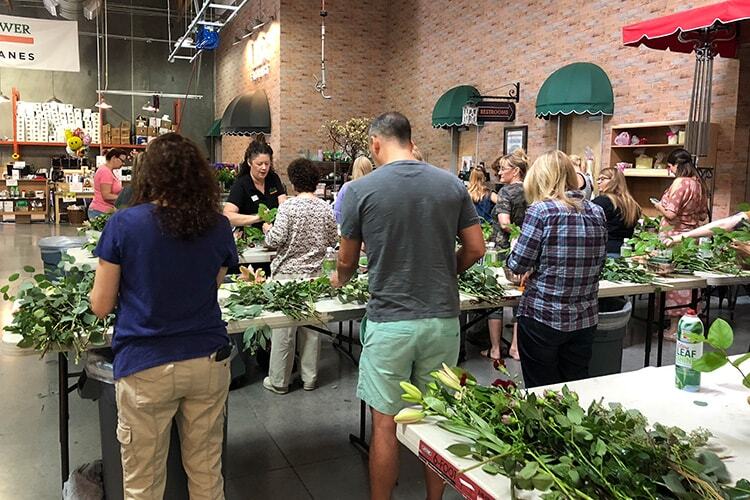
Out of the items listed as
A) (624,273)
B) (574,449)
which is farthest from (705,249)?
(574,449)

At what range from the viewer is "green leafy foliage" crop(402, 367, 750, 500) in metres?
1.39

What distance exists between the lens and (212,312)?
2.43 meters

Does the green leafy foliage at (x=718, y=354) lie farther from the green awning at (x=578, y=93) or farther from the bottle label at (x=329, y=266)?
the green awning at (x=578, y=93)

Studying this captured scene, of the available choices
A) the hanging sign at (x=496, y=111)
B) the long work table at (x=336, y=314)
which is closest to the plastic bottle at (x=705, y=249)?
the long work table at (x=336, y=314)

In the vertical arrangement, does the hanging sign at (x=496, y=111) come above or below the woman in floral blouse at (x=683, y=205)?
above

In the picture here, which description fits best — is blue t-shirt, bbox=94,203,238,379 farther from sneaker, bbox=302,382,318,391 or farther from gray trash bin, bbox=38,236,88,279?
gray trash bin, bbox=38,236,88,279

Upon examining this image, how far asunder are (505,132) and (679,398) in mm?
9801

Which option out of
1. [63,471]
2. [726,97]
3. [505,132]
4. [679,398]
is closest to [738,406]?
[679,398]

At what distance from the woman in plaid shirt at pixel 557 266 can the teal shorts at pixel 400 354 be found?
0.62 meters

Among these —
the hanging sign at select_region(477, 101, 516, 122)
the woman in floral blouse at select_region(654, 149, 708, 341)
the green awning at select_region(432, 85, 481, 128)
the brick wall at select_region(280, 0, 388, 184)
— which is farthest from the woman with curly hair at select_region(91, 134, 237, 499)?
the brick wall at select_region(280, 0, 388, 184)

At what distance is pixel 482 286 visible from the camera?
11.7 ft

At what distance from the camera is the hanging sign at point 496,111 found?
10750 mm

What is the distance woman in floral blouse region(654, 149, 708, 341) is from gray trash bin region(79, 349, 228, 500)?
15.8 feet

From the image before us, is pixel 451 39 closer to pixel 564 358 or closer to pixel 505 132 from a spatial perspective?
pixel 505 132
